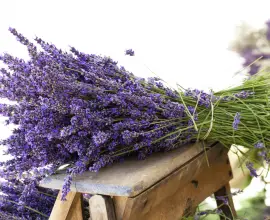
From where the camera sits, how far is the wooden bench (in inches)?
36.0

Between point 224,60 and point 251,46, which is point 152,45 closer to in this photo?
point 224,60

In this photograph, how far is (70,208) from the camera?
1.02 meters

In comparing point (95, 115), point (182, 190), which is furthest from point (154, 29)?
point (95, 115)

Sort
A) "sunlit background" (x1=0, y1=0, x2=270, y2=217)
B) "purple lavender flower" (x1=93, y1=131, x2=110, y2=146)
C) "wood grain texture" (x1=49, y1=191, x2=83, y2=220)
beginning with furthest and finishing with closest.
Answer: "sunlit background" (x1=0, y1=0, x2=270, y2=217), "wood grain texture" (x1=49, y1=191, x2=83, y2=220), "purple lavender flower" (x1=93, y1=131, x2=110, y2=146)

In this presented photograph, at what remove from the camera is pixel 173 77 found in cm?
211

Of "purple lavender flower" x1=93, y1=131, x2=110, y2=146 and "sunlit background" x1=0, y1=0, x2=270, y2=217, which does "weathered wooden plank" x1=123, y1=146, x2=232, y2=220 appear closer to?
"purple lavender flower" x1=93, y1=131, x2=110, y2=146

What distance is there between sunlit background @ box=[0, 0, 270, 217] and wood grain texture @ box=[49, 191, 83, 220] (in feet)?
3.82

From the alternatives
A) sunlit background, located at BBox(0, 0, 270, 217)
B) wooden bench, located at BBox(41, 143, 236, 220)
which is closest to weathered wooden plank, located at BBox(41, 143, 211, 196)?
wooden bench, located at BBox(41, 143, 236, 220)

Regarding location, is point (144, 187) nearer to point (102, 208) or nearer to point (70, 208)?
point (102, 208)

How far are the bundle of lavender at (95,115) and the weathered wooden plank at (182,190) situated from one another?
0.10m

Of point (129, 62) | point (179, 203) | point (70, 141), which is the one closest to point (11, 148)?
point (70, 141)

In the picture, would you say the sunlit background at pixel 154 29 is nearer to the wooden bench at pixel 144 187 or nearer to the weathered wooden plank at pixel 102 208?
the wooden bench at pixel 144 187

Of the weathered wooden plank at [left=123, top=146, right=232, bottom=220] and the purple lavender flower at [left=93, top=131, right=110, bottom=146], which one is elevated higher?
the purple lavender flower at [left=93, top=131, right=110, bottom=146]

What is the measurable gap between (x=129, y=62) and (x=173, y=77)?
0.94 ft
